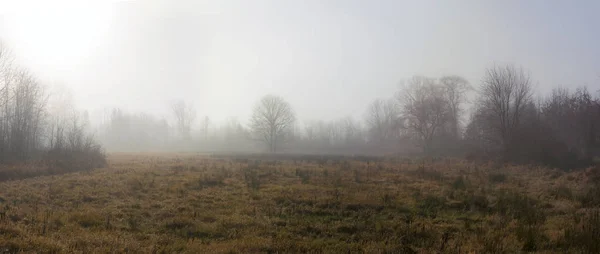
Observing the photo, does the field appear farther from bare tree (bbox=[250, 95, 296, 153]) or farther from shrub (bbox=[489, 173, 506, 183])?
bare tree (bbox=[250, 95, 296, 153])

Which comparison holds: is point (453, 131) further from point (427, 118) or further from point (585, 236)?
point (585, 236)

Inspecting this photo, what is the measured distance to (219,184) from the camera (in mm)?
16359

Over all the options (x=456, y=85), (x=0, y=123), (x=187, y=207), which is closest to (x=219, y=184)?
(x=187, y=207)

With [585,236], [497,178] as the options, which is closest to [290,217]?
[585,236]

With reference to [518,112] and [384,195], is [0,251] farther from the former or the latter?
[518,112]

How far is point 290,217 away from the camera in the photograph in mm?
10242

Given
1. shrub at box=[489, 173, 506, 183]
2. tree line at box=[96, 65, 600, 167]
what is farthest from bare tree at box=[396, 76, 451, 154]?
shrub at box=[489, 173, 506, 183]

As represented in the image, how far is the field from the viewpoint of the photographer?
7398mm

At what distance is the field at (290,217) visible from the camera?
7398 mm

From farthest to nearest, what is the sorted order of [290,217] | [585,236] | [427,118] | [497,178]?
1. [427,118]
2. [497,178]
3. [290,217]
4. [585,236]

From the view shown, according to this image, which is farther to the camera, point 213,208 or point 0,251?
point 213,208

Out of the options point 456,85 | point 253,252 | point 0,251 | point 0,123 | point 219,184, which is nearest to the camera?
point 0,251

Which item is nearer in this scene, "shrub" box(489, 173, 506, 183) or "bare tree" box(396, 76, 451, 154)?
"shrub" box(489, 173, 506, 183)

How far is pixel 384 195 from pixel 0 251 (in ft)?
34.5
